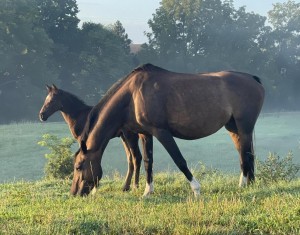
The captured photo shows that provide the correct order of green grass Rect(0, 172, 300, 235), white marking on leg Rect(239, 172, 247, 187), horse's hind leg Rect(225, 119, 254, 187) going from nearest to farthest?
green grass Rect(0, 172, 300, 235) → white marking on leg Rect(239, 172, 247, 187) → horse's hind leg Rect(225, 119, 254, 187)

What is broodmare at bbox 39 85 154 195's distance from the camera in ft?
29.0

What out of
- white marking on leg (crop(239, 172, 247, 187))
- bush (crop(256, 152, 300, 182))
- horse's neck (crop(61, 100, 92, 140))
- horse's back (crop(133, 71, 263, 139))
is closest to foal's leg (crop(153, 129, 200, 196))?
horse's back (crop(133, 71, 263, 139))

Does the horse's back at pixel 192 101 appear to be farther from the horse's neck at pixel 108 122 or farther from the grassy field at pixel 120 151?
the grassy field at pixel 120 151

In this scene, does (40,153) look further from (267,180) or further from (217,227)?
(217,227)

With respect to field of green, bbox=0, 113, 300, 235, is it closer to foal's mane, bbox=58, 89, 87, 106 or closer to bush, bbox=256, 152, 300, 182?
bush, bbox=256, 152, 300, 182

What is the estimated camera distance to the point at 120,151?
29.0 meters

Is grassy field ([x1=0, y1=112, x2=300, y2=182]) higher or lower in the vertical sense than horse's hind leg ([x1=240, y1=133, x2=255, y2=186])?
lower

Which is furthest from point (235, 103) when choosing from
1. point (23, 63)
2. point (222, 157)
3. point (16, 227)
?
point (23, 63)

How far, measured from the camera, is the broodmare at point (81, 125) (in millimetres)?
8828

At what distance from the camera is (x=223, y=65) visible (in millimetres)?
59656

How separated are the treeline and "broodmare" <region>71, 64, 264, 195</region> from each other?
3564 cm

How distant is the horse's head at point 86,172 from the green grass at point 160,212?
8.8 inches

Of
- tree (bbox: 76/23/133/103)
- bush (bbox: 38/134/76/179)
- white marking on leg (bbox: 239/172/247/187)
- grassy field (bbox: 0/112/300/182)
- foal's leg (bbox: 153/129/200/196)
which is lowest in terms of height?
grassy field (bbox: 0/112/300/182)

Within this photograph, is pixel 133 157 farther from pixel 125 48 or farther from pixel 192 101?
pixel 125 48
